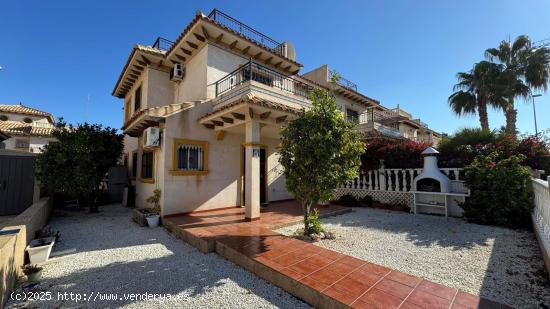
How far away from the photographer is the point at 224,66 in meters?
10.2

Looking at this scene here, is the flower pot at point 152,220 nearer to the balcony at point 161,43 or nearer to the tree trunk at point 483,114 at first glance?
the balcony at point 161,43

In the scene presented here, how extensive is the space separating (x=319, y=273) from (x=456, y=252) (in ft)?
11.1

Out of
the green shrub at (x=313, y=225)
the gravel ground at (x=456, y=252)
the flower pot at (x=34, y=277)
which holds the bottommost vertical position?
the flower pot at (x=34, y=277)

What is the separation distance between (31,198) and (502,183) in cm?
1622

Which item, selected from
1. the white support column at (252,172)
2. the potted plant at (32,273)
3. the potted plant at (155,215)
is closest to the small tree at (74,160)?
the potted plant at (155,215)

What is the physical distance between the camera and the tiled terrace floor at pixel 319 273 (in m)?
2.91

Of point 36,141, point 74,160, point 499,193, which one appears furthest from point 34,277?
point 36,141

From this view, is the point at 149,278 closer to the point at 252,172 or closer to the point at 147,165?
the point at 252,172

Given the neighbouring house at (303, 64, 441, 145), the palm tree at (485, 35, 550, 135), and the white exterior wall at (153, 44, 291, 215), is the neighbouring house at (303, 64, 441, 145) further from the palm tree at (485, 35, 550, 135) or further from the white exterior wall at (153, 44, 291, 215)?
the white exterior wall at (153, 44, 291, 215)

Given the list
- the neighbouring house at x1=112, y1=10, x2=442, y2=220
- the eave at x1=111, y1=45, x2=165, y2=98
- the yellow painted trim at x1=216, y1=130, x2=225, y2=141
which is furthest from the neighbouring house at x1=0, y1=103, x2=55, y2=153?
the yellow painted trim at x1=216, y1=130, x2=225, y2=141

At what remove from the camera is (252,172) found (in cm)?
743

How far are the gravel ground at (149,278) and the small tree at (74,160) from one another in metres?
3.33

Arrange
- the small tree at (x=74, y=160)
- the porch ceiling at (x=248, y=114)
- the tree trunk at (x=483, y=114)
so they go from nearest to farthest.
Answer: the porch ceiling at (x=248, y=114)
the small tree at (x=74, y=160)
the tree trunk at (x=483, y=114)

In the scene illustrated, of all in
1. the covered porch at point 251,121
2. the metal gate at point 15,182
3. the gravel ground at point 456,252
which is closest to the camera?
the gravel ground at point 456,252
